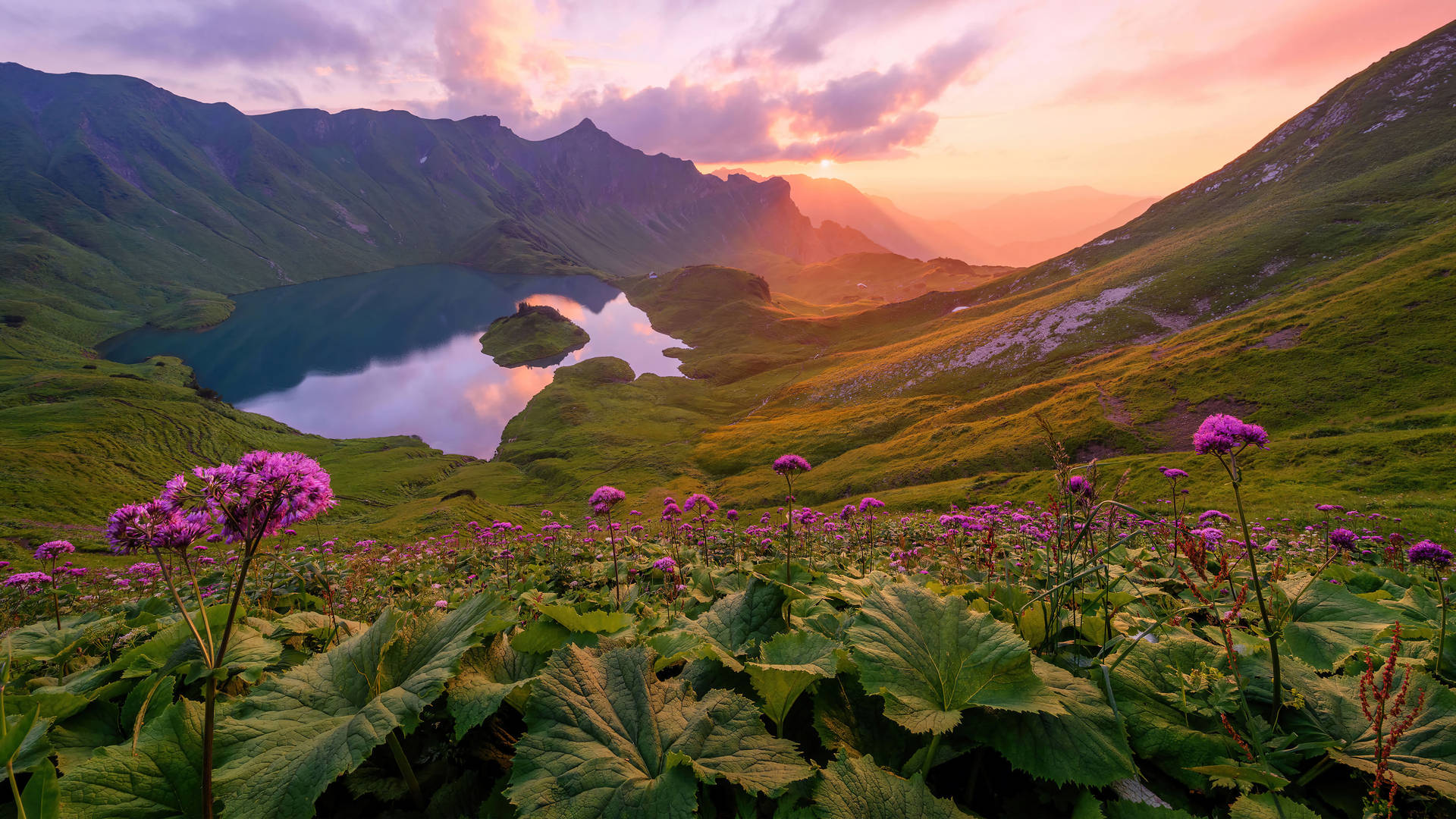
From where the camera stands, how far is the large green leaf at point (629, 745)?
2152mm

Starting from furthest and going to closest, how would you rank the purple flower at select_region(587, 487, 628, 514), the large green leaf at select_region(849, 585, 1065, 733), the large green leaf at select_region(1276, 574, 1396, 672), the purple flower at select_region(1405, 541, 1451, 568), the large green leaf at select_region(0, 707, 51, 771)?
the purple flower at select_region(587, 487, 628, 514), the purple flower at select_region(1405, 541, 1451, 568), the large green leaf at select_region(1276, 574, 1396, 672), the large green leaf at select_region(849, 585, 1065, 733), the large green leaf at select_region(0, 707, 51, 771)

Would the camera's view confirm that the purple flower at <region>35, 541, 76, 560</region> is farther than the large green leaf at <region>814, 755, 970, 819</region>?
Yes

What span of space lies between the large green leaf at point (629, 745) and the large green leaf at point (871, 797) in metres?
0.13

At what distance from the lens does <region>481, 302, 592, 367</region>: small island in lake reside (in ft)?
545

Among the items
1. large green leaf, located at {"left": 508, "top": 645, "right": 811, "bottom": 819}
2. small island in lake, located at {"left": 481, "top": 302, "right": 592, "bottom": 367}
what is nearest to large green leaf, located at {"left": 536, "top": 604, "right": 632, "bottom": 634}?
large green leaf, located at {"left": 508, "top": 645, "right": 811, "bottom": 819}

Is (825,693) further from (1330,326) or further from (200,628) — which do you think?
(1330,326)

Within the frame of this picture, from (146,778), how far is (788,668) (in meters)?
2.97

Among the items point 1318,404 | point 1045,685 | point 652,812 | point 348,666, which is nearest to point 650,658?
point 652,812

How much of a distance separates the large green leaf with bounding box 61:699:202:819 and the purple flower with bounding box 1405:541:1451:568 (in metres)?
9.95

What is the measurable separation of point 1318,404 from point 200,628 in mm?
75343

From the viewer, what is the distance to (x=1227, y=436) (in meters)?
4.02

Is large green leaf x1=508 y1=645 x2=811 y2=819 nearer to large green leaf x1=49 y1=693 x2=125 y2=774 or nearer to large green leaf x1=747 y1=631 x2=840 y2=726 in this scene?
large green leaf x1=747 y1=631 x2=840 y2=726

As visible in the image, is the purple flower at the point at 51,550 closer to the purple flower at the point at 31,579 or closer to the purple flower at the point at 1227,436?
the purple flower at the point at 31,579

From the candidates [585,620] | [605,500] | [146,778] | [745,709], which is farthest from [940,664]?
[605,500]
